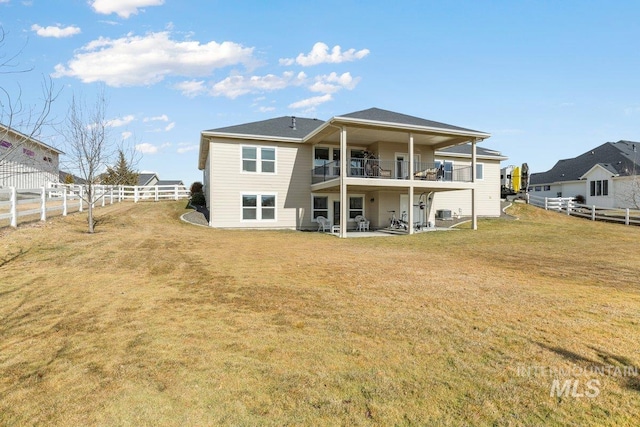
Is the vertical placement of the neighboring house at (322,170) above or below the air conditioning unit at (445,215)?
above

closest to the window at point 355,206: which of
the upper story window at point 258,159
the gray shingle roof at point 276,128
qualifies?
the gray shingle roof at point 276,128

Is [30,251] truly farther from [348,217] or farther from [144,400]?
[348,217]

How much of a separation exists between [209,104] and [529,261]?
1932cm

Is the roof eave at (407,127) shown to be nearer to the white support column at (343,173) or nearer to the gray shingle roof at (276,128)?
the white support column at (343,173)

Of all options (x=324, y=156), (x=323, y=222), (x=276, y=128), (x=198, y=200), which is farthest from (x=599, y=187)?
(x=198, y=200)

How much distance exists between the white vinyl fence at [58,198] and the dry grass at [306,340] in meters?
3.34

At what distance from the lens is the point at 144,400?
2.93m

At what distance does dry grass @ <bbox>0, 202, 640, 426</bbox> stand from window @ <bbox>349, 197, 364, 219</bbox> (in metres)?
12.3

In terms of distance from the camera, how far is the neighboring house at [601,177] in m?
30.8

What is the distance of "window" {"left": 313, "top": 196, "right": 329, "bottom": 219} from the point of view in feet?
68.0

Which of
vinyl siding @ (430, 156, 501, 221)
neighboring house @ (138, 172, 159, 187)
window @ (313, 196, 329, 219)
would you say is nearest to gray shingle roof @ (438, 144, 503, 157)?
vinyl siding @ (430, 156, 501, 221)

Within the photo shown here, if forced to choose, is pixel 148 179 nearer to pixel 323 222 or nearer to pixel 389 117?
pixel 323 222

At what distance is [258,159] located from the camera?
19578mm

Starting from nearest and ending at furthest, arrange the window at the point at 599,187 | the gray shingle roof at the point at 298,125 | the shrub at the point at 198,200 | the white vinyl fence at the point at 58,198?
the white vinyl fence at the point at 58,198
the gray shingle roof at the point at 298,125
the shrub at the point at 198,200
the window at the point at 599,187
